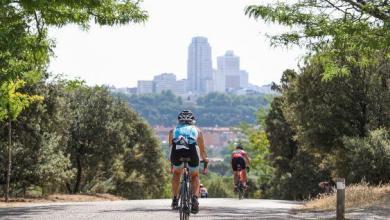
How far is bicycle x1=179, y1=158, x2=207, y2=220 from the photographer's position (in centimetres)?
1087

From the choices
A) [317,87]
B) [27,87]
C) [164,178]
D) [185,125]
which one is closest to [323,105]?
[317,87]

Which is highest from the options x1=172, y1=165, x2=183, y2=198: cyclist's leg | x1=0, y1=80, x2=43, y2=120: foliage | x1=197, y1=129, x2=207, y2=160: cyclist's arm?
x1=0, y1=80, x2=43, y2=120: foliage

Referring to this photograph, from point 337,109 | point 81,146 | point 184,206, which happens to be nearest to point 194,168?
point 184,206

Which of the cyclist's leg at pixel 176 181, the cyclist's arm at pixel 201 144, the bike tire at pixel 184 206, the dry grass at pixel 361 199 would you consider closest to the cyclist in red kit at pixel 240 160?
the dry grass at pixel 361 199

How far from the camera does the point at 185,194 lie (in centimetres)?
1095

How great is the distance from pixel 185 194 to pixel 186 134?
999 mm

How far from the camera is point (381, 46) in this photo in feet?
51.7

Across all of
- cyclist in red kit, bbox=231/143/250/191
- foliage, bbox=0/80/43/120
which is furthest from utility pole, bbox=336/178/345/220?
cyclist in red kit, bbox=231/143/250/191

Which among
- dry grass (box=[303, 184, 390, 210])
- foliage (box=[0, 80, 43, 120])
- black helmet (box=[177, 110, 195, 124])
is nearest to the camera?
black helmet (box=[177, 110, 195, 124])

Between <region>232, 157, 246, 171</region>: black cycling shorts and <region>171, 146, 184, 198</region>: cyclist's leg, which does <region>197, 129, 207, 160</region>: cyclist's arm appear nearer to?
<region>171, 146, 184, 198</region>: cyclist's leg

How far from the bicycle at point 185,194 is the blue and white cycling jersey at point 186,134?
1.12 ft

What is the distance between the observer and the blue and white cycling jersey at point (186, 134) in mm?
11039

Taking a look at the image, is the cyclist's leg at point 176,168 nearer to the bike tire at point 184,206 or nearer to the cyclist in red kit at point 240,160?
the bike tire at point 184,206

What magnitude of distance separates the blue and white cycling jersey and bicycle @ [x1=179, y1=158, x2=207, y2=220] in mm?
341
